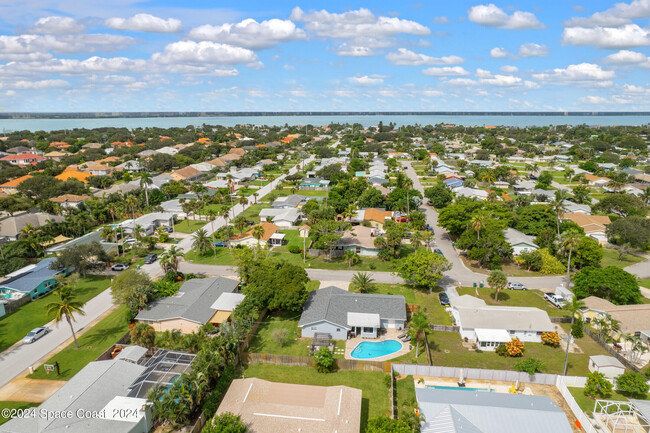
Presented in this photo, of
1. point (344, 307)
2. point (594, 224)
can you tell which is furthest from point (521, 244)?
point (344, 307)

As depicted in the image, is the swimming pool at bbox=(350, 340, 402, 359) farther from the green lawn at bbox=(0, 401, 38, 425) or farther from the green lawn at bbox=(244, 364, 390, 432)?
the green lawn at bbox=(0, 401, 38, 425)

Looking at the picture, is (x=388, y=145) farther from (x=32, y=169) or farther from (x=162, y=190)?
(x=32, y=169)

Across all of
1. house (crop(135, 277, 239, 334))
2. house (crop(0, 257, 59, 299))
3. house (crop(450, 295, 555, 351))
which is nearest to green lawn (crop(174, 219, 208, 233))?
house (crop(0, 257, 59, 299))

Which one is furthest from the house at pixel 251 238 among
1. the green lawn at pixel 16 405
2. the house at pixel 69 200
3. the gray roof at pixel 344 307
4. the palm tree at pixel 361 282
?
the house at pixel 69 200

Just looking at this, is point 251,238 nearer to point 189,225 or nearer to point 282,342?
point 189,225

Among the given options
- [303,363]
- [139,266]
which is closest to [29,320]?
[139,266]

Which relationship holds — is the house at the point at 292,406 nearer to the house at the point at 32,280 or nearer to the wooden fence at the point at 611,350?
the wooden fence at the point at 611,350
